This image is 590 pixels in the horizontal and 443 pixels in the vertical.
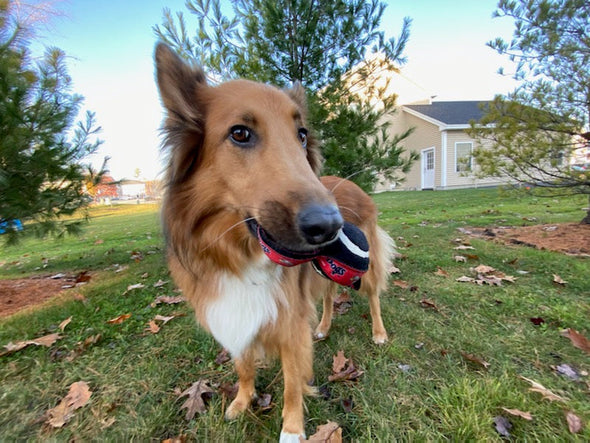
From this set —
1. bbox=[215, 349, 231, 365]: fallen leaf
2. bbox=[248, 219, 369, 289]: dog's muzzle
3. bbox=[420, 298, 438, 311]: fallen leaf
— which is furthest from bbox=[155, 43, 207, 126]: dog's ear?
bbox=[420, 298, 438, 311]: fallen leaf

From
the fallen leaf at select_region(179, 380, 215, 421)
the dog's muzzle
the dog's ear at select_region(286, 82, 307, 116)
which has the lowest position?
the fallen leaf at select_region(179, 380, 215, 421)

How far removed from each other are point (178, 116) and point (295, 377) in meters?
1.76

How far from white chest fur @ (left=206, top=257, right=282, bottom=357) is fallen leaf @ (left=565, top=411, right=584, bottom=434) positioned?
173 cm

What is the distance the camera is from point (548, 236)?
525 cm

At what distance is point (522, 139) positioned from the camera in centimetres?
508

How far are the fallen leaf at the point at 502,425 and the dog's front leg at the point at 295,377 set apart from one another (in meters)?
1.09

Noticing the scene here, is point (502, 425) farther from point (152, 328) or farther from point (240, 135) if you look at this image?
point (152, 328)

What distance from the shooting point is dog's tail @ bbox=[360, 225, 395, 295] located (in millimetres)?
2975

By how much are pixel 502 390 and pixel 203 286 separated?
2003 millimetres

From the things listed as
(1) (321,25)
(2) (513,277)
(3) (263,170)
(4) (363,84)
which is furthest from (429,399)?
(1) (321,25)

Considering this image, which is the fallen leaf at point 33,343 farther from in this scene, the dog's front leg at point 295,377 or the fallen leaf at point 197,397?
the dog's front leg at point 295,377

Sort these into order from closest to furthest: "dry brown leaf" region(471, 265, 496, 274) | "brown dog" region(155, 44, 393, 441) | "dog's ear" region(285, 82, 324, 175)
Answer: "brown dog" region(155, 44, 393, 441) < "dog's ear" region(285, 82, 324, 175) < "dry brown leaf" region(471, 265, 496, 274)

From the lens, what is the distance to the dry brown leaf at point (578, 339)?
90.8 inches

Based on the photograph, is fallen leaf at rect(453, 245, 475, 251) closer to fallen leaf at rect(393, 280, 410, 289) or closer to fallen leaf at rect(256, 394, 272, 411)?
fallen leaf at rect(393, 280, 410, 289)
